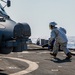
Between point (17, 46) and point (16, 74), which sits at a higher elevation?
point (17, 46)

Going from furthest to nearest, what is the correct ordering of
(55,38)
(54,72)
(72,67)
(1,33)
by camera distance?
(55,38)
(72,67)
(54,72)
(1,33)

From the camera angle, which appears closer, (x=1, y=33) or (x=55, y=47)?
(x=1, y=33)

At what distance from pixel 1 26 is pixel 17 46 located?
762 mm

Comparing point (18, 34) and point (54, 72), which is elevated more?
point (18, 34)

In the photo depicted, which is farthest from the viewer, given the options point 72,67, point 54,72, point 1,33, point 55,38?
point 55,38

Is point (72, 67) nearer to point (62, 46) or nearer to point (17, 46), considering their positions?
point (17, 46)

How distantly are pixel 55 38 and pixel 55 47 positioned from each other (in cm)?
44

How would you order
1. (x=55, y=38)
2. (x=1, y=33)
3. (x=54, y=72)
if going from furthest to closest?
(x=55, y=38) < (x=54, y=72) < (x=1, y=33)

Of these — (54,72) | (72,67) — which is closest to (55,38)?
(72,67)

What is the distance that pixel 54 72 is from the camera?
32.3ft

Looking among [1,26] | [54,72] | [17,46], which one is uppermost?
[1,26]

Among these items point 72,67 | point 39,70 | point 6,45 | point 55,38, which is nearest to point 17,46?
point 6,45

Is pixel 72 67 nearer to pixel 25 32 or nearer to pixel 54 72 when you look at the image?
pixel 54 72

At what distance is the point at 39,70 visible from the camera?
33.6 feet
